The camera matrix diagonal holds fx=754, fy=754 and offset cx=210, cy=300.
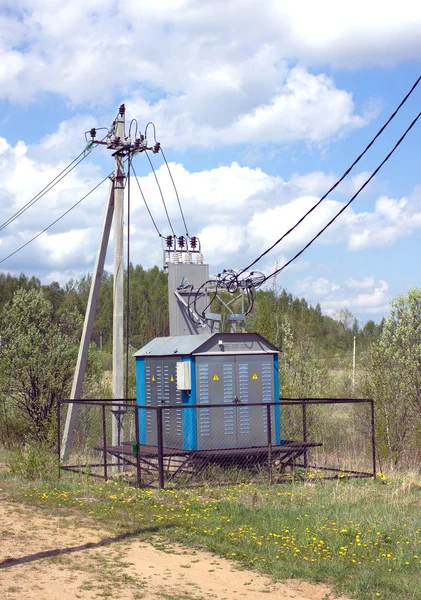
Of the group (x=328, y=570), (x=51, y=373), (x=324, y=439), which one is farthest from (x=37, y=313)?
(x=328, y=570)

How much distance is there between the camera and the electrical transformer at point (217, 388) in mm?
14047

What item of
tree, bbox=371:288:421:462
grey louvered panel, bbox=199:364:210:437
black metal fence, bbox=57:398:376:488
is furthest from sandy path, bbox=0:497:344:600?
tree, bbox=371:288:421:462

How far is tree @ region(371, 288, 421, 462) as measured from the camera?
72.5 feet

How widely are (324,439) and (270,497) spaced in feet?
44.4

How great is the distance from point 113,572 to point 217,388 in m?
6.74

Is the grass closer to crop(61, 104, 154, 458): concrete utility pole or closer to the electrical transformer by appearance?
the electrical transformer

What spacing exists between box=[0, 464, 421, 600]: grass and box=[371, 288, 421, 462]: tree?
8.20m

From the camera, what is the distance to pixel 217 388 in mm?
14250

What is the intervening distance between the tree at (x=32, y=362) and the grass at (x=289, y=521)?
12344mm

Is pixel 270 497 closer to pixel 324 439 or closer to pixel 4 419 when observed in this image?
pixel 324 439

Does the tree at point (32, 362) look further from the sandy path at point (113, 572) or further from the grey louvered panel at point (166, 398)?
the sandy path at point (113, 572)

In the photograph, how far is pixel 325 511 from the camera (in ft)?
35.2

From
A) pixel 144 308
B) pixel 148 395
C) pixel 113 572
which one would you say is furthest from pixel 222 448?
pixel 144 308

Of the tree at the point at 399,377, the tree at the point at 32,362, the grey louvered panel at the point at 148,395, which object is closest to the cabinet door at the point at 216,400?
the grey louvered panel at the point at 148,395
